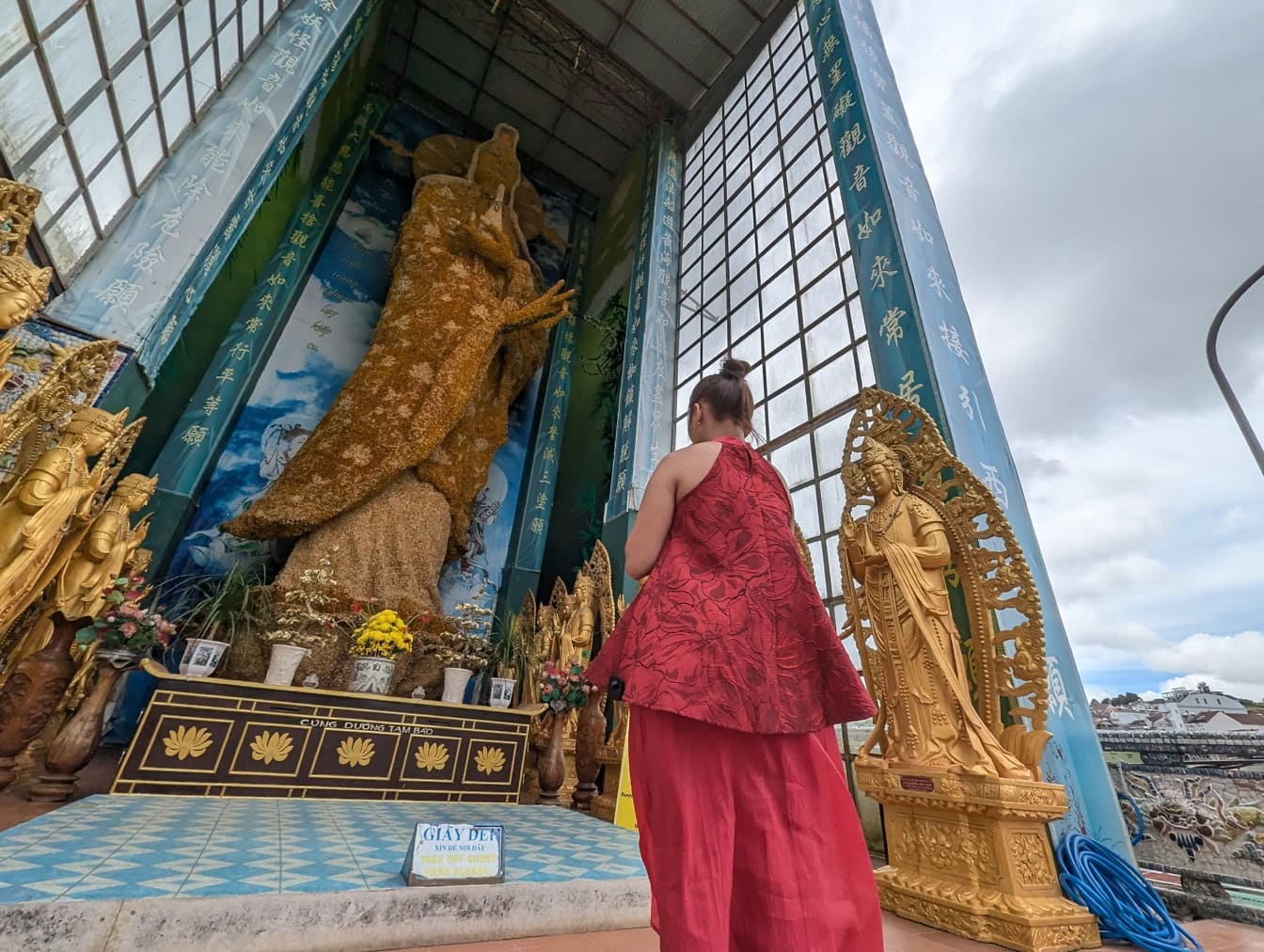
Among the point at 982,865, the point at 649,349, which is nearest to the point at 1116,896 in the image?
the point at 982,865

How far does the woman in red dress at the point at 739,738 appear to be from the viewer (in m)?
0.90

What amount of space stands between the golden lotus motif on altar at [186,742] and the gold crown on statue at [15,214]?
2347 mm

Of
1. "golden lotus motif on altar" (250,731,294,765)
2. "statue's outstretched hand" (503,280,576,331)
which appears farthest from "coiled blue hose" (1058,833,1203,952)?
"statue's outstretched hand" (503,280,576,331)

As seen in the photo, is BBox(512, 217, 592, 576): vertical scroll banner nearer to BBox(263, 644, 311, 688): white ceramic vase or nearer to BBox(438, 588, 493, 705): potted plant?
BBox(438, 588, 493, 705): potted plant

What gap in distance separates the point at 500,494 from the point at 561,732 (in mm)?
3371

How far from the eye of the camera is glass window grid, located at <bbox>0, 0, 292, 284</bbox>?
2.65 m

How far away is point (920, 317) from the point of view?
326cm

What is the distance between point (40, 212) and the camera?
283 centimetres

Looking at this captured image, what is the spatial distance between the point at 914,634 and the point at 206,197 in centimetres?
493

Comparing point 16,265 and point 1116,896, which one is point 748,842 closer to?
point 1116,896

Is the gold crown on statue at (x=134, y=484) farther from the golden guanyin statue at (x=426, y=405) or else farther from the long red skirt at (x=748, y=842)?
the long red skirt at (x=748, y=842)

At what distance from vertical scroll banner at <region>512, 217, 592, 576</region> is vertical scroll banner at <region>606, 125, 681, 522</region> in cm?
120

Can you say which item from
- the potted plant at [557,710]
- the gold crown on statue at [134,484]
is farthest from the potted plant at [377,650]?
the gold crown on statue at [134,484]

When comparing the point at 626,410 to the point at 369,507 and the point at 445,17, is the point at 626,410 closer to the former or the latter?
the point at 369,507
